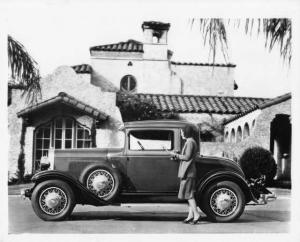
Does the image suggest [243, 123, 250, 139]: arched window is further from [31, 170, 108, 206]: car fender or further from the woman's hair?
[31, 170, 108, 206]: car fender

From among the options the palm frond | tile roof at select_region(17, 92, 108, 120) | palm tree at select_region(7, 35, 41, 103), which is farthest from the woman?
palm tree at select_region(7, 35, 41, 103)

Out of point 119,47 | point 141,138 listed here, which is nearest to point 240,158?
point 141,138

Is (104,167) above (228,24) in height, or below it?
below

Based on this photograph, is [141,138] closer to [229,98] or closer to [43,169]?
[43,169]

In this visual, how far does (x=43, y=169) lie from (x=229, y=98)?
3.19 meters

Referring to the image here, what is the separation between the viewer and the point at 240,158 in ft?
20.6

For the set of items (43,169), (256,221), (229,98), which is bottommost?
(256,221)

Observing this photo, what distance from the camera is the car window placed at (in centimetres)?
573

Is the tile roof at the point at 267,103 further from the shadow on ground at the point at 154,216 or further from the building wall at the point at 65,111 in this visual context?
the building wall at the point at 65,111

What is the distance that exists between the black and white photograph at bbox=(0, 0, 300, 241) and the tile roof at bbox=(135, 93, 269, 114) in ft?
0.06

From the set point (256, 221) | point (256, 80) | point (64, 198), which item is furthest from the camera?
point (256, 80)

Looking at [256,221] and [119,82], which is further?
[119,82]

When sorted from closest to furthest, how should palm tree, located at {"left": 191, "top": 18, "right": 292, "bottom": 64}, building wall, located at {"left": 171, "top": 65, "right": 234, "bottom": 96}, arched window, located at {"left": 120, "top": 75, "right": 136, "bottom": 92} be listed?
1. palm tree, located at {"left": 191, "top": 18, "right": 292, "bottom": 64}
2. building wall, located at {"left": 171, "top": 65, "right": 234, "bottom": 96}
3. arched window, located at {"left": 120, "top": 75, "right": 136, "bottom": 92}

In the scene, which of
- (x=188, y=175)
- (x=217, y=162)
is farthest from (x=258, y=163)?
(x=188, y=175)
